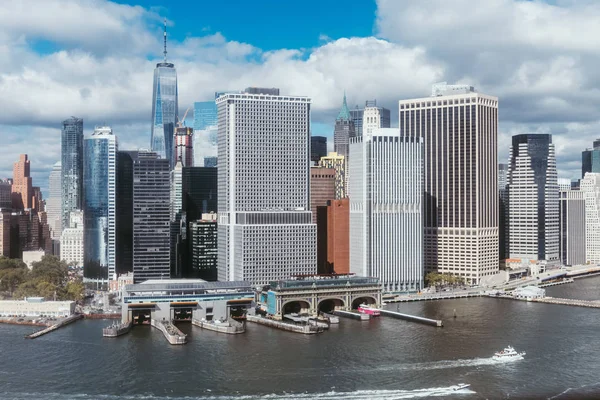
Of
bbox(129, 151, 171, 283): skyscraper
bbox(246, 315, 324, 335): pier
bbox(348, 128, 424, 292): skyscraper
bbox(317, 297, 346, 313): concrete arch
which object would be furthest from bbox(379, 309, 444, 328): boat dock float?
bbox(129, 151, 171, 283): skyscraper

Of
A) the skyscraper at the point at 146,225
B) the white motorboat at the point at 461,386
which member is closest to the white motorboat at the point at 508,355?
the white motorboat at the point at 461,386

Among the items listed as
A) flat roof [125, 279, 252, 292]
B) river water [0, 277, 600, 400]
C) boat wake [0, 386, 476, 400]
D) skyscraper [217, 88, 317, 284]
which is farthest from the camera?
skyscraper [217, 88, 317, 284]

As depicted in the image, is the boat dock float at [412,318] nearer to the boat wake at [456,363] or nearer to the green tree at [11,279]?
the boat wake at [456,363]

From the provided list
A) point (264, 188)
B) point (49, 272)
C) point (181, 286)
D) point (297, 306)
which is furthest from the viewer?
point (49, 272)

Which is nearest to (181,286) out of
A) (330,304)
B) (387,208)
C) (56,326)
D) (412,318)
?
(56,326)

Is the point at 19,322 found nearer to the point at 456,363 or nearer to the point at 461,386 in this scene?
the point at 456,363

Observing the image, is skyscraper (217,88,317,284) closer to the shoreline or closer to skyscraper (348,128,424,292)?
skyscraper (348,128,424,292)
